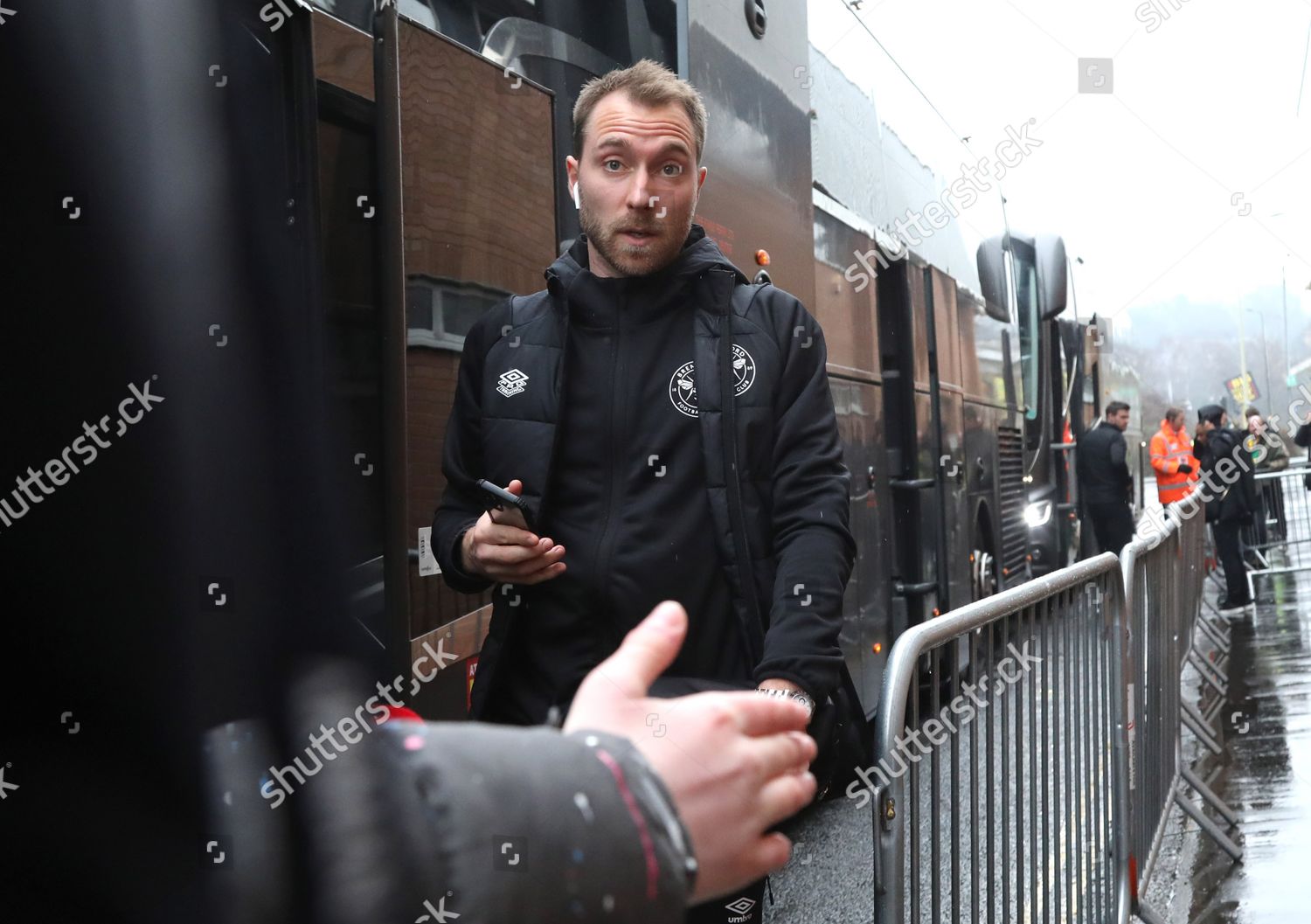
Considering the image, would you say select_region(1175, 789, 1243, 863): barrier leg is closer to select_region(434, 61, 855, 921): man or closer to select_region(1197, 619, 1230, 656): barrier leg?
select_region(434, 61, 855, 921): man

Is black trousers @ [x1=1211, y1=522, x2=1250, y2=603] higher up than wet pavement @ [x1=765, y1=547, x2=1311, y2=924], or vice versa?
black trousers @ [x1=1211, y1=522, x2=1250, y2=603]

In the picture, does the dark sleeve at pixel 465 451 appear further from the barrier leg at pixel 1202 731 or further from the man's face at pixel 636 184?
the barrier leg at pixel 1202 731

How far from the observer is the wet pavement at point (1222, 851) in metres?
4.71

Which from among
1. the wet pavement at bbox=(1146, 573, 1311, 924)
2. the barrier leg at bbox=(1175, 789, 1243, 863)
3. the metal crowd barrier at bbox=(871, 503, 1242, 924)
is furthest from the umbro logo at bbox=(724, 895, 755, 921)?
the barrier leg at bbox=(1175, 789, 1243, 863)

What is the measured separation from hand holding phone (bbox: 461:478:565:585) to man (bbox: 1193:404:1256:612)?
10767 millimetres

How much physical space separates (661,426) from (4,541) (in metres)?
1.01

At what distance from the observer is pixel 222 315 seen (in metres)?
1.68

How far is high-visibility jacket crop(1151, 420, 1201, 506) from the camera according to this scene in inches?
591

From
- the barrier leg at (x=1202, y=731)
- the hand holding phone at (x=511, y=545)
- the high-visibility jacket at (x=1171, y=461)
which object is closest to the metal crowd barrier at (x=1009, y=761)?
the hand holding phone at (x=511, y=545)

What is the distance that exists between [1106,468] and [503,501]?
12078mm

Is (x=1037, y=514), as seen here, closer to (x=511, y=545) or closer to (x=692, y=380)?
(x=692, y=380)

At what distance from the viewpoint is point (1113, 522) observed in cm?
1310

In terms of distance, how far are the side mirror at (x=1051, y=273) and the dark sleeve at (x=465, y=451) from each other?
9420 millimetres

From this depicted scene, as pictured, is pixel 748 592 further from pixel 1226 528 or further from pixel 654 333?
pixel 1226 528
